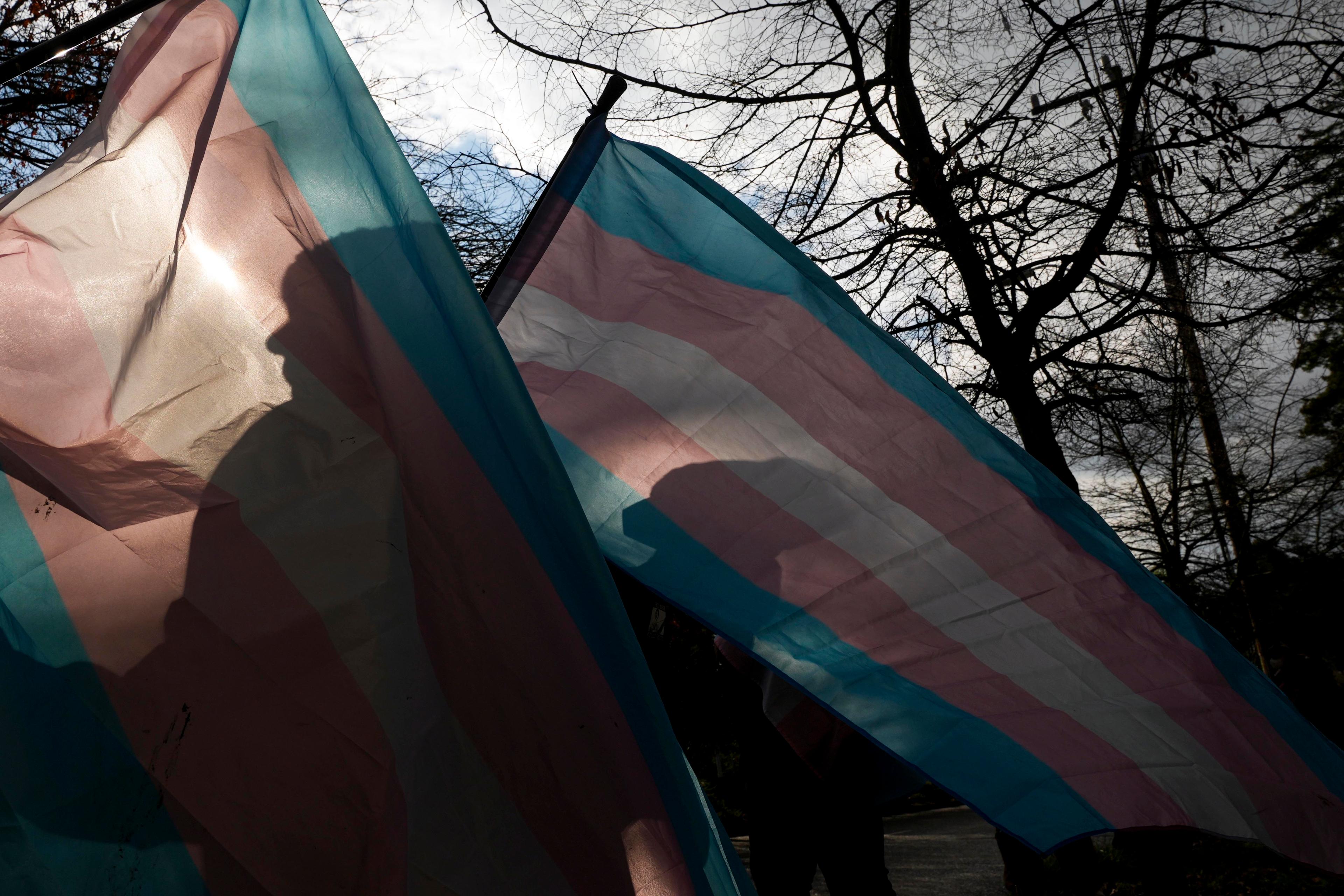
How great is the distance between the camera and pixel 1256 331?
5082 mm

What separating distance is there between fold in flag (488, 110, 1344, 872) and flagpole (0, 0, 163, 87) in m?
1.20

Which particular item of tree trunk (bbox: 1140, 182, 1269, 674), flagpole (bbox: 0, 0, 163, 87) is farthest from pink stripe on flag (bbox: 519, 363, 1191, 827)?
tree trunk (bbox: 1140, 182, 1269, 674)

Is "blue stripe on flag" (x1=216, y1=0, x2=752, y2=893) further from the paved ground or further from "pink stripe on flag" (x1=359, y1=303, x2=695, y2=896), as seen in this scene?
the paved ground

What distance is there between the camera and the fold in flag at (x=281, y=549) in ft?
4.74

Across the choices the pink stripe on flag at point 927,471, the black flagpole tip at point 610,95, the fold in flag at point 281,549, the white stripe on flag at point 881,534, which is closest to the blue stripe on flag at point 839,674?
the white stripe on flag at point 881,534

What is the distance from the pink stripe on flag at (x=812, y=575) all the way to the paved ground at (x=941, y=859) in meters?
4.93

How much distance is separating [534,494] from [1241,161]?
458cm

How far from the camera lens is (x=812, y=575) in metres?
2.38

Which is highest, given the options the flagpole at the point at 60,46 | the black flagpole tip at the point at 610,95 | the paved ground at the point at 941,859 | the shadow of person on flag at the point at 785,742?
the black flagpole tip at the point at 610,95

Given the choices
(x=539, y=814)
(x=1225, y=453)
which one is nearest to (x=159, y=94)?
(x=539, y=814)

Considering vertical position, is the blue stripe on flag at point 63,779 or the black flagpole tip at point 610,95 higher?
the black flagpole tip at point 610,95

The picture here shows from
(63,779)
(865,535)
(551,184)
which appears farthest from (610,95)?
(63,779)

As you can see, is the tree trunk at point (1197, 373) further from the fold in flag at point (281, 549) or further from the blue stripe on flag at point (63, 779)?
the blue stripe on flag at point (63, 779)

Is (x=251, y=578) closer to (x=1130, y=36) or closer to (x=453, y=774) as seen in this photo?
(x=453, y=774)
